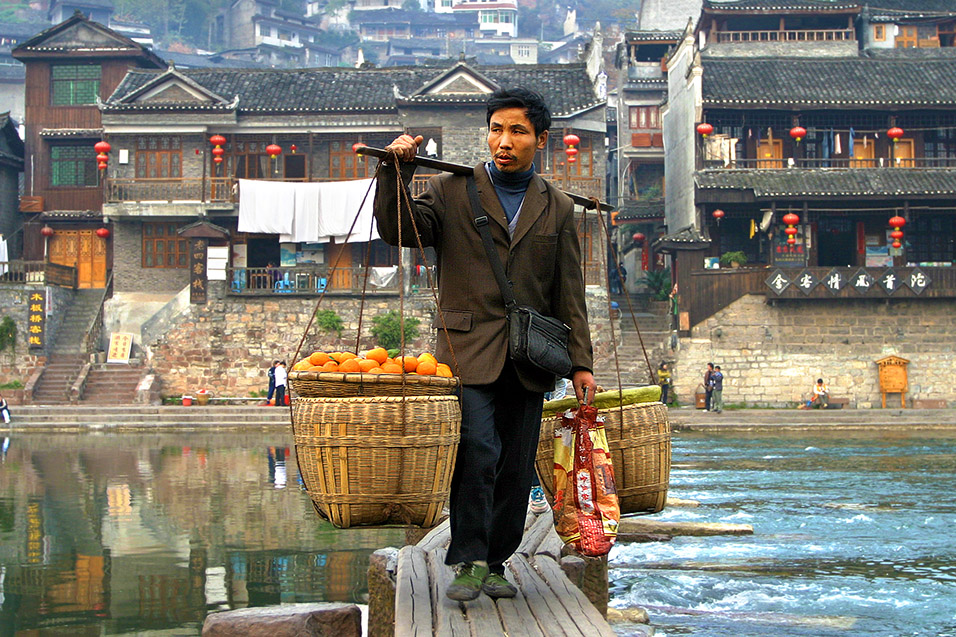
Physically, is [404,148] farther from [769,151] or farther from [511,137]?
[769,151]

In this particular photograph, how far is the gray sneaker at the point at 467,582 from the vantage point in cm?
429

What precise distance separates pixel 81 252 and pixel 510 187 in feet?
101

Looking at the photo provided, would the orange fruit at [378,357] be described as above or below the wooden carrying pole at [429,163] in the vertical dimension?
below

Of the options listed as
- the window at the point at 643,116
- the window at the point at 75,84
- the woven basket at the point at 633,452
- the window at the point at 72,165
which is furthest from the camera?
the window at the point at 643,116

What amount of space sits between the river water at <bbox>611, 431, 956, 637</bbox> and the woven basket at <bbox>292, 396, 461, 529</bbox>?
2311 millimetres

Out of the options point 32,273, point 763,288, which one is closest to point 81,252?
point 32,273

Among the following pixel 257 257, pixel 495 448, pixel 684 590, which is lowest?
pixel 684 590

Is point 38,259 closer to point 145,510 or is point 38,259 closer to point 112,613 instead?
point 145,510

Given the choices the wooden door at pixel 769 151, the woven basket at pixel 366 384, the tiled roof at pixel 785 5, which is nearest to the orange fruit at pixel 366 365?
the woven basket at pixel 366 384

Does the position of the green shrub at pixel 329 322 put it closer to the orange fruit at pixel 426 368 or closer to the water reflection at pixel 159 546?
the water reflection at pixel 159 546

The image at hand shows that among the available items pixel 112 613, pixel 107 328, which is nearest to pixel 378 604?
pixel 112 613

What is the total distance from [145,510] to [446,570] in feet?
23.2

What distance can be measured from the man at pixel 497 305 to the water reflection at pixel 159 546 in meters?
2.86

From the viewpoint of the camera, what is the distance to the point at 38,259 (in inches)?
1314
